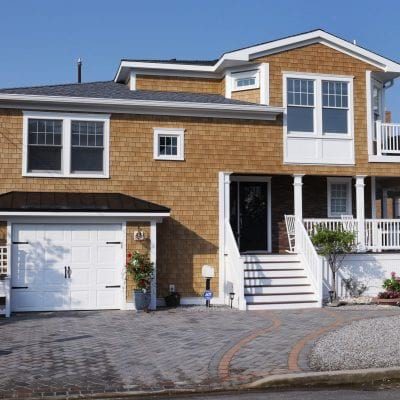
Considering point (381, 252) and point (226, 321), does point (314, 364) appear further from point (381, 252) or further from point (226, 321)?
point (381, 252)

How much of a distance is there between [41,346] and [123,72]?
11562 mm

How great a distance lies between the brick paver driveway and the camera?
8375mm

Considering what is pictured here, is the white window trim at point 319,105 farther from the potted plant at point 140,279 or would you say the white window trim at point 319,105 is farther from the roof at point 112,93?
the potted plant at point 140,279

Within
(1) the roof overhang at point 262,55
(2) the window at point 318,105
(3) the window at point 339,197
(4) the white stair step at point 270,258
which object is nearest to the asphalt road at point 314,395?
(4) the white stair step at point 270,258

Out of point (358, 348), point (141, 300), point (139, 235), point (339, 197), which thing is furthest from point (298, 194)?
point (358, 348)

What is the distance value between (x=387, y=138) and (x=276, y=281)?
6210 millimetres

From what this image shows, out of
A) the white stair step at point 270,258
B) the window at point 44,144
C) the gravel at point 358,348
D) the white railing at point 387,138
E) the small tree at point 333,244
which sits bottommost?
the gravel at point 358,348

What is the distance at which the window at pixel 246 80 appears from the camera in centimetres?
1859

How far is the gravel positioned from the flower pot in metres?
5.33

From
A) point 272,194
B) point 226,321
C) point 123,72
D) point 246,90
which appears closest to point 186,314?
point 226,321

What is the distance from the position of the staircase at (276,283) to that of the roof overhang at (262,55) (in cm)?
595

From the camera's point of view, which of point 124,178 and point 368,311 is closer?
point 368,311

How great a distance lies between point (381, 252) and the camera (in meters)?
18.1

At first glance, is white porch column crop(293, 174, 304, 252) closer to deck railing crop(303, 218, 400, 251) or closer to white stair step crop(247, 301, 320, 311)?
deck railing crop(303, 218, 400, 251)
